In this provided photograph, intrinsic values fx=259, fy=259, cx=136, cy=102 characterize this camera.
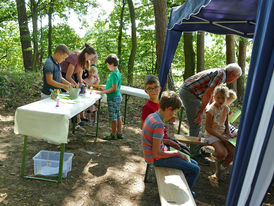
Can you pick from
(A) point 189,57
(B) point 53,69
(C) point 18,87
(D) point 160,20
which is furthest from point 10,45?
(B) point 53,69

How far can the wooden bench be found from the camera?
6.77 ft

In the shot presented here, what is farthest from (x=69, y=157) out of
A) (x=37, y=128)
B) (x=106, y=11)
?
(x=106, y=11)

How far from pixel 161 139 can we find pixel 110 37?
11.5 metres

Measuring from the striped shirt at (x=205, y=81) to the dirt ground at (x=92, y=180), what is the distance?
3.93 ft

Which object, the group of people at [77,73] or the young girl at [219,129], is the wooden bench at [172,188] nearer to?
the young girl at [219,129]

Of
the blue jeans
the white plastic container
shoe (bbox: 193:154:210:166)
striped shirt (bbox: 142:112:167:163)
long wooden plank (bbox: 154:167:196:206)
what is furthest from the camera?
shoe (bbox: 193:154:210:166)

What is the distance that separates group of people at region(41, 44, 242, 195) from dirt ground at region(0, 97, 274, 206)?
416 mm

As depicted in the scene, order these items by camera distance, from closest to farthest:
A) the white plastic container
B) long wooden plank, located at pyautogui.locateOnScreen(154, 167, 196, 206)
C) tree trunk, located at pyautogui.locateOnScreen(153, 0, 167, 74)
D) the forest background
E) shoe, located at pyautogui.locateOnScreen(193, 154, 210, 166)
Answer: long wooden plank, located at pyautogui.locateOnScreen(154, 167, 196, 206) → the white plastic container → shoe, located at pyautogui.locateOnScreen(193, 154, 210, 166) → tree trunk, located at pyautogui.locateOnScreen(153, 0, 167, 74) → the forest background

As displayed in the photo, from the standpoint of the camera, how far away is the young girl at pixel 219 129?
3.42 meters

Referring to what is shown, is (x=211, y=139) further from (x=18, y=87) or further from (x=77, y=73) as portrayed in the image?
(x=18, y=87)

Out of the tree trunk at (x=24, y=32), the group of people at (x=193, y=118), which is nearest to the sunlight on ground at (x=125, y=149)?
the group of people at (x=193, y=118)

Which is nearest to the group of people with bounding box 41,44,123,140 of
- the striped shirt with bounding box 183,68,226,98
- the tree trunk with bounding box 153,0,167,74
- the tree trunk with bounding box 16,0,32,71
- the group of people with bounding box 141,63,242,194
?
the group of people with bounding box 141,63,242,194

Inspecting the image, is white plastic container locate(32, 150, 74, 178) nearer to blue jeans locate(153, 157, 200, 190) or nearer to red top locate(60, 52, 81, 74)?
blue jeans locate(153, 157, 200, 190)

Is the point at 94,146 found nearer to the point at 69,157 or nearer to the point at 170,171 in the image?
the point at 69,157
